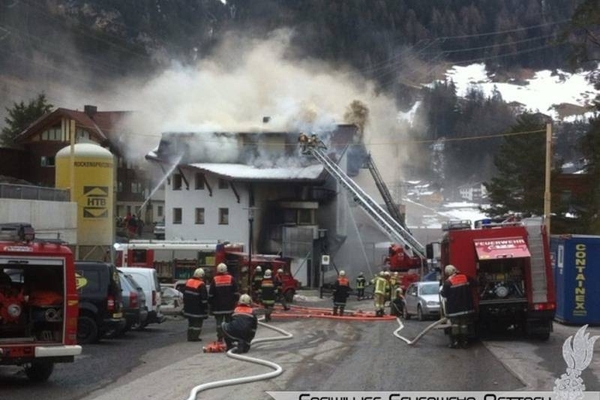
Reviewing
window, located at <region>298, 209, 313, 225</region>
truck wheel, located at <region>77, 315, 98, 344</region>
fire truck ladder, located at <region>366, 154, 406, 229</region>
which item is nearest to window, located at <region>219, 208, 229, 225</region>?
window, located at <region>298, 209, 313, 225</region>

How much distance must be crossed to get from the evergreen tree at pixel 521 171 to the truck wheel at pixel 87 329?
46.5m

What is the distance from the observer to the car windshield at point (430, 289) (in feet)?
94.0

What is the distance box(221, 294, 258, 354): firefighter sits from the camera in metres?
16.5

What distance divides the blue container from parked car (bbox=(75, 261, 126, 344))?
1114 centimetres

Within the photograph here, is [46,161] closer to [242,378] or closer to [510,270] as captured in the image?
[510,270]

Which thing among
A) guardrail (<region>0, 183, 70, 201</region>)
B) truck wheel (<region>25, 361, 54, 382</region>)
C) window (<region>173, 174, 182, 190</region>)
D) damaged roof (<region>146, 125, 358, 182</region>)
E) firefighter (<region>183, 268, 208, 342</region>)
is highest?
damaged roof (<region>146, 125, 358, 182</region>)

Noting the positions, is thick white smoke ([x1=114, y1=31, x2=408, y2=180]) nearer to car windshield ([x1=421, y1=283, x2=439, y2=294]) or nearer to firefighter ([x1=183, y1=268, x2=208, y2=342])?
car windshield ([x1=421, y1=283, x2=439, y2=294])

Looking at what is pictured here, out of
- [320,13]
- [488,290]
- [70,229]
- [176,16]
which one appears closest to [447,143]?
[320,13]

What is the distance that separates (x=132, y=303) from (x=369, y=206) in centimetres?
3222

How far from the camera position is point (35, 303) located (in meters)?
13.7

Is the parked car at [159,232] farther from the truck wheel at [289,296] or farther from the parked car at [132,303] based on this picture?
the parked car at [132,303]

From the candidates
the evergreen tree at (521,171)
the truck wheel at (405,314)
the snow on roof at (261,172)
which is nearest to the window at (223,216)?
the snow on roof at (261,172)

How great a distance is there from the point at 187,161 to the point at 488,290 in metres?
49.4

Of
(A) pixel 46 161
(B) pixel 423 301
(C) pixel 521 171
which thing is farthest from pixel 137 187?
(B) pixel 423 301
